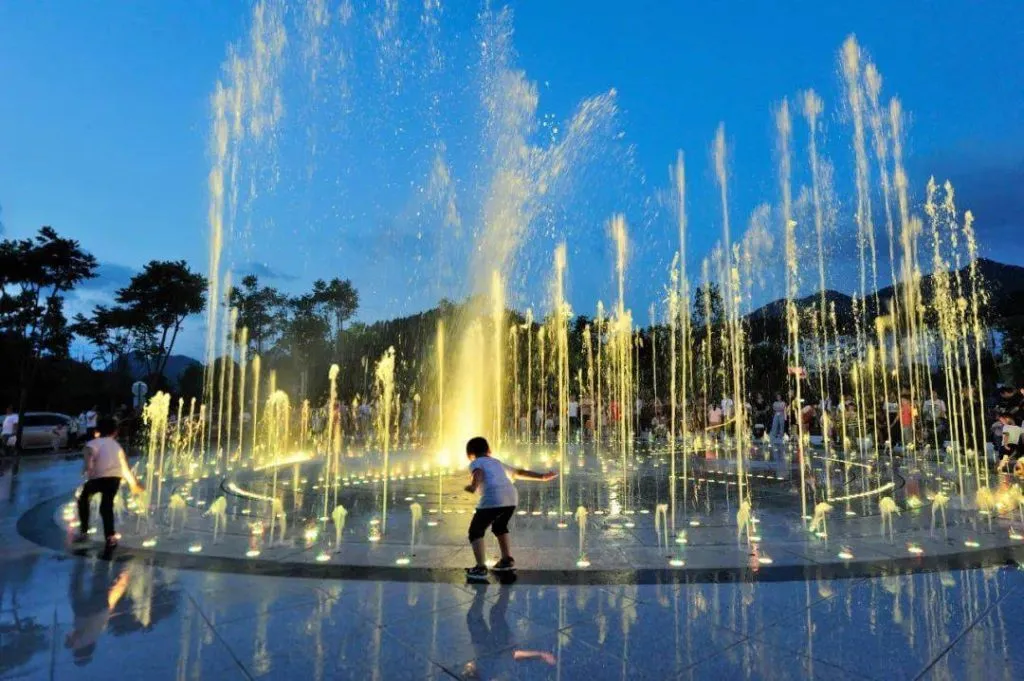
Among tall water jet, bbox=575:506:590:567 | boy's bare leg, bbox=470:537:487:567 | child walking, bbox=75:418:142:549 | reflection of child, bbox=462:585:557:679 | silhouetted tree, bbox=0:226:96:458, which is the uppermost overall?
silhouetted tree, bbox=0:226:96:458

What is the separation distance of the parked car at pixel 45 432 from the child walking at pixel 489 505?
76.2 ft

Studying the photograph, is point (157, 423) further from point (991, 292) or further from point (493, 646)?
point (991, 292)

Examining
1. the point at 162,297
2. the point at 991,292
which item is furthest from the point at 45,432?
the point at 991,292

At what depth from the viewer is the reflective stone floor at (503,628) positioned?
3.60 meters

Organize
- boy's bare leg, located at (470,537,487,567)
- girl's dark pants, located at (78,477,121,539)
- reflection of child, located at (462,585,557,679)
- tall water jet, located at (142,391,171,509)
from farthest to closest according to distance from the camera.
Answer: tall water jet, located at (142,391,171,509) → girl's dark pants, located at (78,477,121,539) → boy's bare leg, located at (470,537,487,567) → reflection of child, located at (462,585,557,679)

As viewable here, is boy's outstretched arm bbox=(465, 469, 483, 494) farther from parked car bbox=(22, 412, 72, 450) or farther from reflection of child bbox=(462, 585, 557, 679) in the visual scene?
parked car bbox=(22, 412, 72, 450)

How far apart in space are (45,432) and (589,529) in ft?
75.9

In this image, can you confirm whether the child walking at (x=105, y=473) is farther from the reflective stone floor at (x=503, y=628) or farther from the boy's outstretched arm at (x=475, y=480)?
the boy's outstretched arm at (x=475, y=480)

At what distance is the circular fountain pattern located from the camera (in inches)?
226

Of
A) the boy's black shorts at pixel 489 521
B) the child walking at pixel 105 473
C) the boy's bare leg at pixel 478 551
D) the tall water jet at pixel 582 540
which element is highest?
the child walking at pixel 105 473

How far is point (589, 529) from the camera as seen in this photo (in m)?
7.27

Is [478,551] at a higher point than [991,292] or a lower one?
lower

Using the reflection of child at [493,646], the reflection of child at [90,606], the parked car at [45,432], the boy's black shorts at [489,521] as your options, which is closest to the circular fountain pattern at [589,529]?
the boy's black shorts at [489,521]

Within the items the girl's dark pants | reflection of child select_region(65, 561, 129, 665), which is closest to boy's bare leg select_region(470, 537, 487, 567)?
reflection of child select_region(65, 561, 129, 665)
